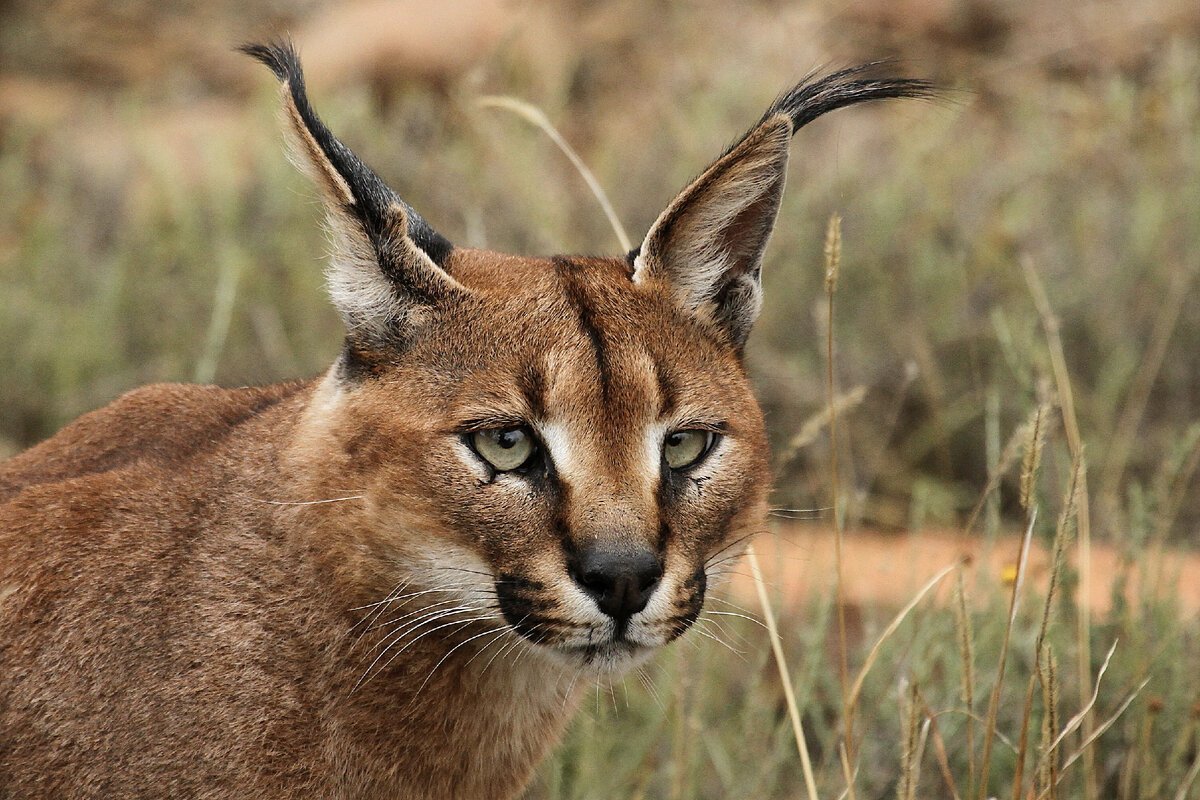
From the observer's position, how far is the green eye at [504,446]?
315cm

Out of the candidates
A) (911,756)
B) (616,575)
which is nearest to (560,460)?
(616,575)

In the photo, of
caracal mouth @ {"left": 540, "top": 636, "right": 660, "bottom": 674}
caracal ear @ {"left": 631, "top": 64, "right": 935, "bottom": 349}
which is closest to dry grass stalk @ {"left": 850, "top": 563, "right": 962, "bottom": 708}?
caracal mouth @ {"left": 540, "top": 636, "right": 660, "bottom": 674}

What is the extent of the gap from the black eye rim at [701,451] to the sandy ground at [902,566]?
1444 millimetres

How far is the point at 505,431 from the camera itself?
317 centimetres

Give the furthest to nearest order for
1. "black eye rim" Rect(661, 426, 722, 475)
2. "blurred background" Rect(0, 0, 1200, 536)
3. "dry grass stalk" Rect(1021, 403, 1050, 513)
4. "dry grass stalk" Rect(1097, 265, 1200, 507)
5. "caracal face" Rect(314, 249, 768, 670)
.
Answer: "blurred background" Rect(0, 0, 1200, 536) < "dry grass stalk" Rect(1097, 265, 1200, 507) < "black eye rim" Rect(661, 426, 722, 475) < "caracal face" Rect(314, 249, 768, 670) < "dry grass stalk" Rect(1021, 403, 1050, 513)

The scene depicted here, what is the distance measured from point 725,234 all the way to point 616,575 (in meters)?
1.07

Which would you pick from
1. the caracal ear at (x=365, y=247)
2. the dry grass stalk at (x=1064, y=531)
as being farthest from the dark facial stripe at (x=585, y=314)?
the dry grass stalk at (x=1064, y=531)

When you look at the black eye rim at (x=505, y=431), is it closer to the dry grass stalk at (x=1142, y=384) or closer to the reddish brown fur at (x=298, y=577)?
the reddish brown fur at (x=298, y=577)

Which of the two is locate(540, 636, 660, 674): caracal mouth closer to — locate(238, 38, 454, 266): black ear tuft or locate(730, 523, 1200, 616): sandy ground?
locate(238, 38, 454, 266): black ear tuft

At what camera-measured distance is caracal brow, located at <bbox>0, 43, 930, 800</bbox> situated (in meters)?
3.08

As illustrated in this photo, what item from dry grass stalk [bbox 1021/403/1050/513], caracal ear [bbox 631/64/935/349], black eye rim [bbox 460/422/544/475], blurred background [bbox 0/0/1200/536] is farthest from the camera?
blurred background [bbox 0/0/1200/536]

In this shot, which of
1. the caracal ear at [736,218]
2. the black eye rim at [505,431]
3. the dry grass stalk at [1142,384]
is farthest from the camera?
the dry grass stalk at [1142,384]

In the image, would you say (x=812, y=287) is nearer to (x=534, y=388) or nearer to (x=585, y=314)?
(x=585, y=314)

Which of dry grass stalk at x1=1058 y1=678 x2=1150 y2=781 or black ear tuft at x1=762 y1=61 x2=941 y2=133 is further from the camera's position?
black ear tuft at x1=762 y1=61 x2=941 y2=133
